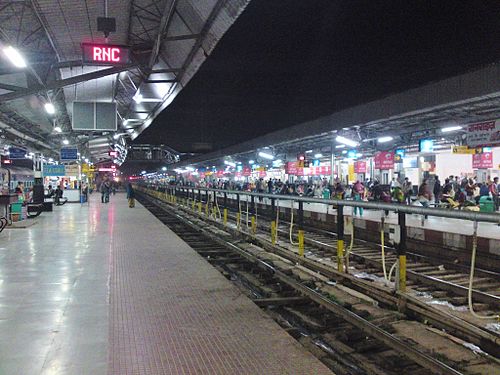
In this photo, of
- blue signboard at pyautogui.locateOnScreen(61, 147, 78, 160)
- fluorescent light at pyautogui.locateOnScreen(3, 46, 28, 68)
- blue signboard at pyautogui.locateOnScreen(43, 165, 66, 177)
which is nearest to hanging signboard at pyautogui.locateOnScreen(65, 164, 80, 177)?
blue signboard at pyautogui.locateOnScreen(43, 165, 66, 177)

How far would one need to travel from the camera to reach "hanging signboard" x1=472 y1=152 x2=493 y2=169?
84.4 feet

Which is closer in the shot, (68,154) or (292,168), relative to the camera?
(68,154)

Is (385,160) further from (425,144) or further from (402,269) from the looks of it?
(402,269)

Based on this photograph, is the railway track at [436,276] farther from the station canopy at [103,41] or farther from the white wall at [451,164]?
the white wall at [451,164]

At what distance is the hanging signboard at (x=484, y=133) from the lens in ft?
52.9

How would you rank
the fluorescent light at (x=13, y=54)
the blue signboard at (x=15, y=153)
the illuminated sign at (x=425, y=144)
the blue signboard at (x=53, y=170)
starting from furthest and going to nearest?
the blue signboard at (x=53, y=170) → the blue signboard at (x=15, y=153) → the illuminated sign at (x=425, y=144) → the fluorescent light at (x=13, y=54)

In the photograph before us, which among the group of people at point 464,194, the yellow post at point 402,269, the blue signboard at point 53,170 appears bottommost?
the yellow post at point 402,269

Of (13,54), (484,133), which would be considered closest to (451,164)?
(484,133)

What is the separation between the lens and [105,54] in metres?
12.8

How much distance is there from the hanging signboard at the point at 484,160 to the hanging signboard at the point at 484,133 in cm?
960

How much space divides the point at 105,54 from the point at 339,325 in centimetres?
949

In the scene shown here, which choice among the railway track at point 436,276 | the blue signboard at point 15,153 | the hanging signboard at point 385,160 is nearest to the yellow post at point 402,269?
the railway track at point 436,276

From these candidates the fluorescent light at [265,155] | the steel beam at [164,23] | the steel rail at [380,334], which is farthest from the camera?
the fluorescent light at [265,155]

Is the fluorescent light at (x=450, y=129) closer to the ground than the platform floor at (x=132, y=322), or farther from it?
farther from it
